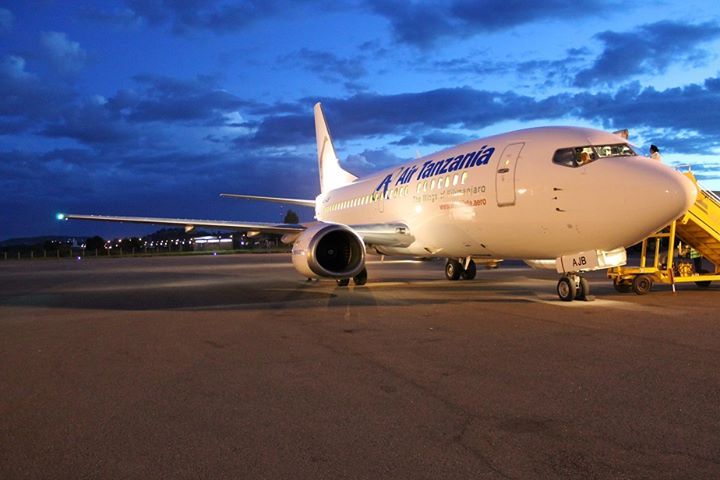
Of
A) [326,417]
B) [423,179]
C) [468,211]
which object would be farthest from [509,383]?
[423,179]

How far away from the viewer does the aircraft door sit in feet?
38.2

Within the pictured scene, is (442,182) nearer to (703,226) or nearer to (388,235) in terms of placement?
(388,235)

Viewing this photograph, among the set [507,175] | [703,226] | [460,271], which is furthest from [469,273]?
[507,175]

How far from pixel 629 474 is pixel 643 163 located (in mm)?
8007

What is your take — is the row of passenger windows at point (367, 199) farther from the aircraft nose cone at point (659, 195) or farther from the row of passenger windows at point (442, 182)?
the aircraft nose cone at point (659, 195)

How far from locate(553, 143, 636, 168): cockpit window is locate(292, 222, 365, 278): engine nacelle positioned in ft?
16.3

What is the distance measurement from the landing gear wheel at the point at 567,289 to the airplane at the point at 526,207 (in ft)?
0.06

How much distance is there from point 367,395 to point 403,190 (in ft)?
38.2

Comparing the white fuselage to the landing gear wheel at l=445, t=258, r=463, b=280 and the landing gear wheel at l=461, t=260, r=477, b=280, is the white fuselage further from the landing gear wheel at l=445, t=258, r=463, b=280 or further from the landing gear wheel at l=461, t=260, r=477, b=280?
the landing gear wheel at l=461, t=260, r=477, b=280

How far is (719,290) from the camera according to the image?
1405 centimetres

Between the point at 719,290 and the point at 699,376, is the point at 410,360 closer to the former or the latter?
the point at 699,376

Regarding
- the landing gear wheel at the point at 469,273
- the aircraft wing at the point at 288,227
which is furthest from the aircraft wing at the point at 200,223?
the landing gear wheel at the point at 469,273

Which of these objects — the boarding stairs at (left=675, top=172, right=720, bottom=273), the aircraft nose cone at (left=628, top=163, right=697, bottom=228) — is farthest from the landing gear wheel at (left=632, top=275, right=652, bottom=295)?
the aircraft nose cone at (left=628, top=163, right=697, bottom=228)

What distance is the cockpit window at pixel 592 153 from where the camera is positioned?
10.7 metres
